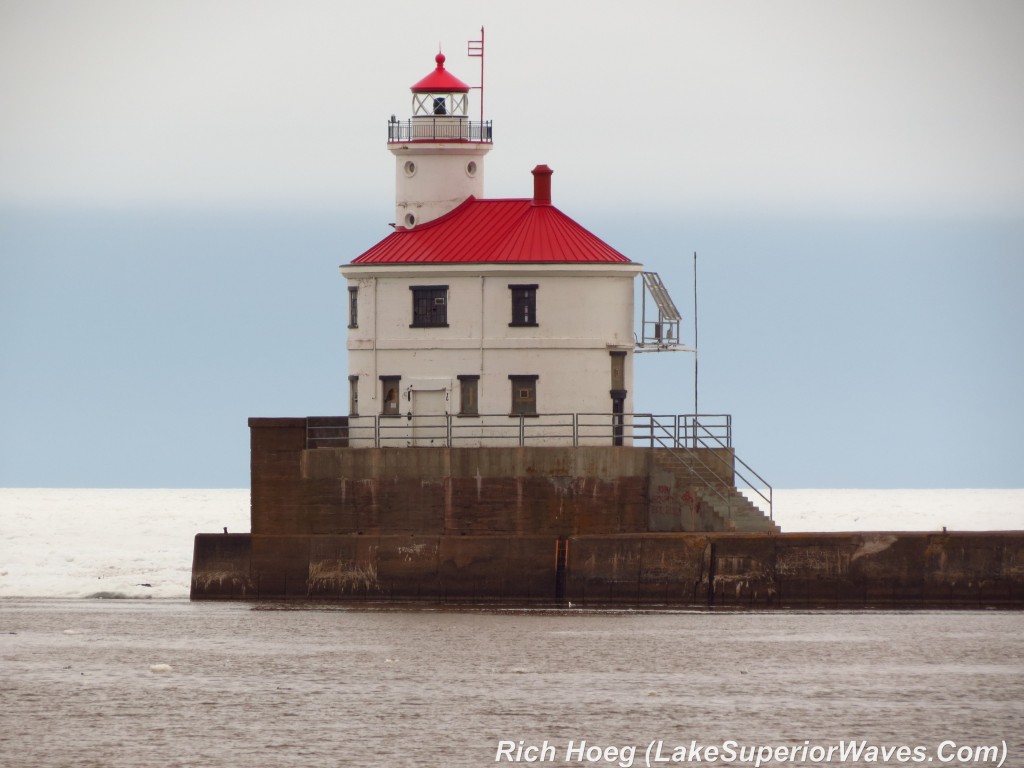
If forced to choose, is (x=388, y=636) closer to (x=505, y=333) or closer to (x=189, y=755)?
(x=505, y=333)

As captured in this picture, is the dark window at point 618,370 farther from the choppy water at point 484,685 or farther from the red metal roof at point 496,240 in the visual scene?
the choppy water at point 484,685

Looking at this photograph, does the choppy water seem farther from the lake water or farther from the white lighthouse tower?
the white lighthouse tower

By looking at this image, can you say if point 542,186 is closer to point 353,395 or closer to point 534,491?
point 353,395

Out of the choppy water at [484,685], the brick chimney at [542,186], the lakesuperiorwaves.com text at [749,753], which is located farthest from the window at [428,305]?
the lakesuperiorwaves.com text at [749,753]

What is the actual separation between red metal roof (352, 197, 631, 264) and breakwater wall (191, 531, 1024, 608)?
610cm

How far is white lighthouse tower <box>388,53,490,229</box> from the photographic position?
50375 mm

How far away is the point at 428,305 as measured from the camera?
47969 millimetres

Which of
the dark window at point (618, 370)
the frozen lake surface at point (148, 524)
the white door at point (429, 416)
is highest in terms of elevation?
the dark window at point (618, 370)

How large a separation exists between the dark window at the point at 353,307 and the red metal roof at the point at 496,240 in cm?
74

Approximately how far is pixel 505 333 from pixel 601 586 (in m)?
5.94

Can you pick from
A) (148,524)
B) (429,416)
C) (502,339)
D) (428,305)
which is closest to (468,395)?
(429,416)

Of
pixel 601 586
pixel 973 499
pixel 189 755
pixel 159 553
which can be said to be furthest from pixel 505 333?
pixel 973 499

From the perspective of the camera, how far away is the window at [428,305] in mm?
47875

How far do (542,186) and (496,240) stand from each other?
2.05 metres
